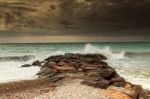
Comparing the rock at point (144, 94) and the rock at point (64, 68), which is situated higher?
the rock at point (64, 68)

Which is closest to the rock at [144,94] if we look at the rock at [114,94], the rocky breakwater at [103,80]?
the rocky breakwater at [103,80]

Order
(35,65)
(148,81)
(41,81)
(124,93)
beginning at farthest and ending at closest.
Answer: (35,65), (148,81), (41,81), (124,93)

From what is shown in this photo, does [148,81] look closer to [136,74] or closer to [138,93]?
[136,74]

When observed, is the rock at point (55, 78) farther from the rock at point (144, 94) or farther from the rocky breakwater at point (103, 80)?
the rock at point (144, 94)

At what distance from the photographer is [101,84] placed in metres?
14.6

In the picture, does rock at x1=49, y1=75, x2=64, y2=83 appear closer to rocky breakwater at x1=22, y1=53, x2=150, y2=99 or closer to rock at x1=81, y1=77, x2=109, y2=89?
rocky breakwater at x1=22, y1=53, x2=150, y2=99

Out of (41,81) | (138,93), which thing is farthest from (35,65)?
(138,93)

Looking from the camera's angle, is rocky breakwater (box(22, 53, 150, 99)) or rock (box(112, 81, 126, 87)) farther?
rock (box(112, 81, 126, 87))

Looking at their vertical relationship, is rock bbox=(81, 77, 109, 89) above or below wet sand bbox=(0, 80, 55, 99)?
above

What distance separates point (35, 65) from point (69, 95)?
12.8m

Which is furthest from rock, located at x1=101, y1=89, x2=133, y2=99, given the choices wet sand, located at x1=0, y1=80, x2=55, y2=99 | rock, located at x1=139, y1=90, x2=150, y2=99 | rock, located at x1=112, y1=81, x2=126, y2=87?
wet sand, located at x1=0, y1=80, x2=55, y2=99

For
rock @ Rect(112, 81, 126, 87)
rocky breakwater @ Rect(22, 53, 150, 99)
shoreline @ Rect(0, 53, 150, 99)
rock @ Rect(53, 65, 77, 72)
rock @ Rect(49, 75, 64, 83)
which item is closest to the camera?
shoreline @ Rect(0, 53, 150, 99)

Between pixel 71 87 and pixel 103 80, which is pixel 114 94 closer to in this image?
pixel 71 87

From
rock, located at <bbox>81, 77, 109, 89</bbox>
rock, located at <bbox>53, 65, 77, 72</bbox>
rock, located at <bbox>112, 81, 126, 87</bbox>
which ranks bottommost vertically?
rock, located at <bbox>112, 81, 126, 87</bbox>
